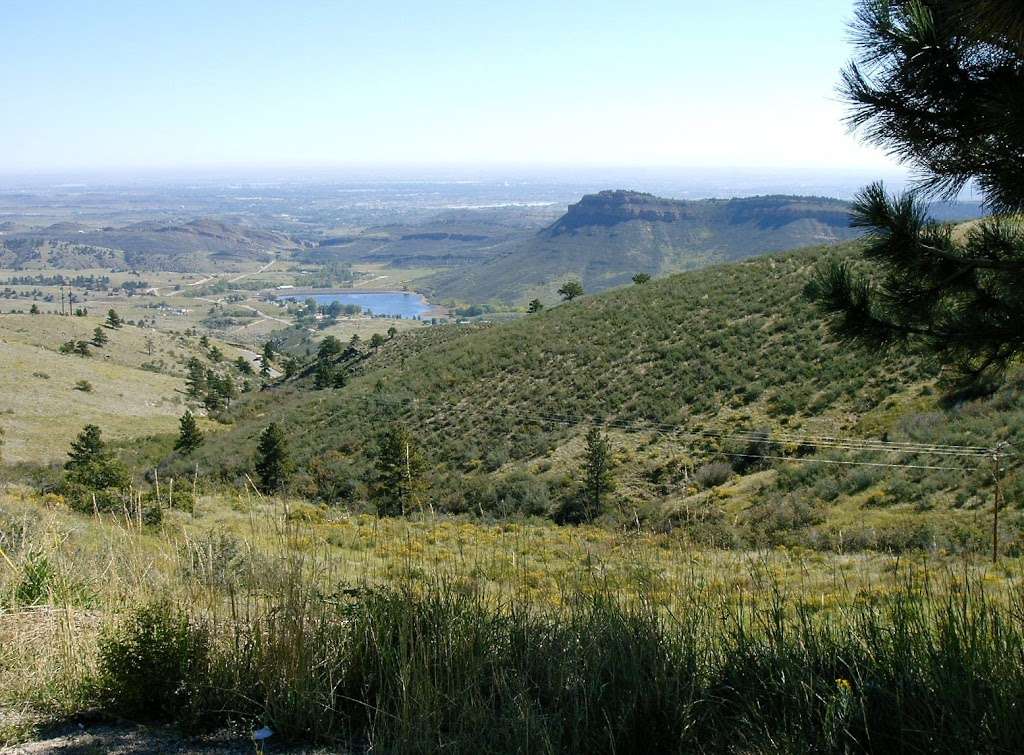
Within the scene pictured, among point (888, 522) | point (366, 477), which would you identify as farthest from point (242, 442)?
point (888, 522)

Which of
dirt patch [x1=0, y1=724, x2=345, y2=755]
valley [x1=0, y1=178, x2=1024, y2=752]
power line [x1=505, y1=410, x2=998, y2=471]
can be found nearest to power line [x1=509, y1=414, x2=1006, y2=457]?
power line [x1=505, y1=410, x2=998, y2=471]

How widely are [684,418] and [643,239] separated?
6222 inches

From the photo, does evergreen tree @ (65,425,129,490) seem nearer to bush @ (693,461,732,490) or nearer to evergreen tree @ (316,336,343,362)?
bush @ (693,461,732,490)

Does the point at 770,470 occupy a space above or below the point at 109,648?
below

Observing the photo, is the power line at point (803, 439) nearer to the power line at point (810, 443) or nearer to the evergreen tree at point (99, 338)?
the power line at point (810, 443)

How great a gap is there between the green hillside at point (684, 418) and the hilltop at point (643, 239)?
389 feet

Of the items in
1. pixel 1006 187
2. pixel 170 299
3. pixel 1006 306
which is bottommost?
pixel 170 299

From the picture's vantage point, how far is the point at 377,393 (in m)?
33.8

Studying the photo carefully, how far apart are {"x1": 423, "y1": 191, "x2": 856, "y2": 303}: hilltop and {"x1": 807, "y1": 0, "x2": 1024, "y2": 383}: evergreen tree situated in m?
147

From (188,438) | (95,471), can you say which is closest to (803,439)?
(95,471)

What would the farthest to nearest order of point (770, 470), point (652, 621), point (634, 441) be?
1. point (634, 441)
2. point (770, 470)
3. point (652, 621)

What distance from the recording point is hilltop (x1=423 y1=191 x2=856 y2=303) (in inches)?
6147

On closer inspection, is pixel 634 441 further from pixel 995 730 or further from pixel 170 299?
pixel 170 299

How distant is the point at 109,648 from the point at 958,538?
9130mm
